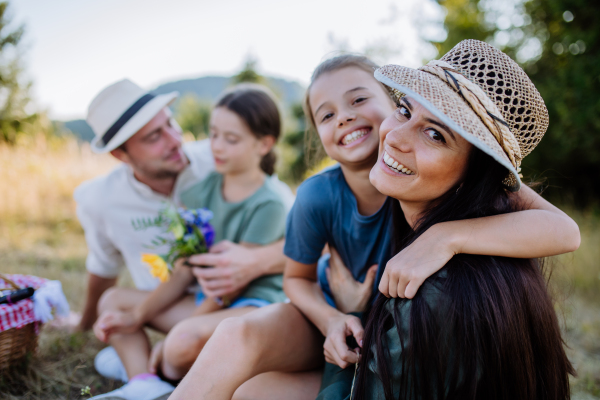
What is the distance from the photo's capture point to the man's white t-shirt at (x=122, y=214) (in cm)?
309

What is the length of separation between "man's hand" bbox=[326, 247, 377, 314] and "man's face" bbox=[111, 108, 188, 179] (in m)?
1.56

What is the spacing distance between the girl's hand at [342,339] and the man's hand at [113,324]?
164cm

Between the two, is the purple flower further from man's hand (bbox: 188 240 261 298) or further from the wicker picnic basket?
the wicker picnic basket

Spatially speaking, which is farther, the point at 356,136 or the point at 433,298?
the point at 356,136

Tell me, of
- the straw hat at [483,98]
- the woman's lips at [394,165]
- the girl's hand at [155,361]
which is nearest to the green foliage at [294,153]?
the girl's hand at [155,361]

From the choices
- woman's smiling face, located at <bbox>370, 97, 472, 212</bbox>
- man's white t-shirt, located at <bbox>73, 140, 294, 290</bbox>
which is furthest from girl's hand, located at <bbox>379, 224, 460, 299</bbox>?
man's white t-shirt, located at <bbox>73, 140, 294, 290</bbox>

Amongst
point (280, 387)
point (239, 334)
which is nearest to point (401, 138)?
point (239, 334)

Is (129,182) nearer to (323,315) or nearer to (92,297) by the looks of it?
(92,297)

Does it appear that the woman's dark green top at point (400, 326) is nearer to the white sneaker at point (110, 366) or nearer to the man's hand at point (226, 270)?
the man's hand at point (226, 270)

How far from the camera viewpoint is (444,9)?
9.28 meters

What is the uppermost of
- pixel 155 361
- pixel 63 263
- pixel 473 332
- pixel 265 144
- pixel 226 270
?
pixel 265 144

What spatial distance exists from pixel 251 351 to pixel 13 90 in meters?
16.5

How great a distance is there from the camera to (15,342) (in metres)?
2.30

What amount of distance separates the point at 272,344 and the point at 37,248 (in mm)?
5198
